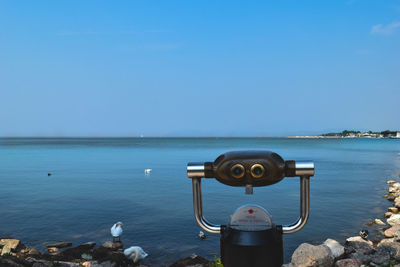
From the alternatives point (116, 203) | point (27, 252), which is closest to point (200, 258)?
point (27, 252)

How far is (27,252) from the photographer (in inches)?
434

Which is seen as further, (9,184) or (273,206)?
(9,184)

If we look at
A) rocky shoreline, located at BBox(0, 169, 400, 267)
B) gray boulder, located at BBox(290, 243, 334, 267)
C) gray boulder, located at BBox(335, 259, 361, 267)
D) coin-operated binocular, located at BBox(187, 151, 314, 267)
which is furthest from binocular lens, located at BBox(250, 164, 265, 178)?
gray boulder, located at BBox(335, 259, 361, 267)

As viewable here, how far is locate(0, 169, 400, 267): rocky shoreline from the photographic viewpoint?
9.02 m

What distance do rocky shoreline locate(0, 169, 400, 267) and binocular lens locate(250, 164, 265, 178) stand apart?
26.4ft

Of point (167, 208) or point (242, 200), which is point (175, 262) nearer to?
point (167, 208)

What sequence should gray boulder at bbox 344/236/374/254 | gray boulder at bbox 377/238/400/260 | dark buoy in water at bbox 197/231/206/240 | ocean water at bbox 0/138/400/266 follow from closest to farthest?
gray boulder at bbox 377/238/400/260, gray boulder at bbox 344/236/374/254, dark buoy in water at bbox 197/231/206/240, ocean water at bbox 0/138/400/266

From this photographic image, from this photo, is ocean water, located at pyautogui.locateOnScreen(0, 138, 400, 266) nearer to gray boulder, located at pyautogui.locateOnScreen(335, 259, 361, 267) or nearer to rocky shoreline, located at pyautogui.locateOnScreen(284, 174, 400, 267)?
rocky shoreline, located at pyautogui.locateOnScreen(284, 174, 400, 267)

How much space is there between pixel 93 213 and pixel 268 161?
16926 millimetres

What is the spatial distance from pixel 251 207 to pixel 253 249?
201 mm

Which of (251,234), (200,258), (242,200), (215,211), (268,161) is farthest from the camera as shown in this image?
(242,200)

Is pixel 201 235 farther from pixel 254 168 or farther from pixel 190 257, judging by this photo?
pixel 254 168

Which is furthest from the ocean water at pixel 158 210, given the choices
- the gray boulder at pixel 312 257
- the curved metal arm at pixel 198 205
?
the curved metal arm at pixel 198 205

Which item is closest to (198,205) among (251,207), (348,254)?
(251,207)
